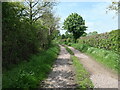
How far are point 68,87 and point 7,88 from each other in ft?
8.03

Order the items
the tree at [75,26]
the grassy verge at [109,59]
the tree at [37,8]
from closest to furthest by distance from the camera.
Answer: the grassy verge at [109,59], the tree at [37,8], the tree at [75,26]

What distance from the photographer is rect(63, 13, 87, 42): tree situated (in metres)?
43.9

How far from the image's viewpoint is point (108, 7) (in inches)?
414

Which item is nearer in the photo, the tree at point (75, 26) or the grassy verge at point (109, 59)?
the grassy verge at point (109, 59)

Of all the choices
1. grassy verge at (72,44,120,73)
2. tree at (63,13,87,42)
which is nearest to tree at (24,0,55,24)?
grassy verge at (72,44,120,73)

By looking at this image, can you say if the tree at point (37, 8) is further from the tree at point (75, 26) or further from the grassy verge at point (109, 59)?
the tree at point (75, 26)

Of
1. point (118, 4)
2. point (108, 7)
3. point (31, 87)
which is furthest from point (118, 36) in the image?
point (31, 87)

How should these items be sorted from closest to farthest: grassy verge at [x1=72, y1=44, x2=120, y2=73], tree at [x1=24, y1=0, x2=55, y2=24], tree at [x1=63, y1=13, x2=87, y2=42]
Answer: grassy verge at [x1=72, y1=44, x2=120, y2=73] → tree at [x1=24, y1=0, x2=55, y2=24] → tree at [x1=63, y1=13, x2=87, y2=42]

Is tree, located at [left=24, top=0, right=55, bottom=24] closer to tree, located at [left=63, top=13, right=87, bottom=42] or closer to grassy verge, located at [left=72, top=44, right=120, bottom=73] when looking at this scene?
grassy verge, located at [left=72, top=44, right=120, bottom=73]

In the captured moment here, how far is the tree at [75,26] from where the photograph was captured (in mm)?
43906

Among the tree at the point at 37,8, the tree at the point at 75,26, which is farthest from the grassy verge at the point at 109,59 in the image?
the tree at the point at 75,26

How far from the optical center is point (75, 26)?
146ft

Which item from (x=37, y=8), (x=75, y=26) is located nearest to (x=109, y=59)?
(x=37, y=8)

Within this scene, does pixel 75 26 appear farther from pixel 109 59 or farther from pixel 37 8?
pixel 109 59
